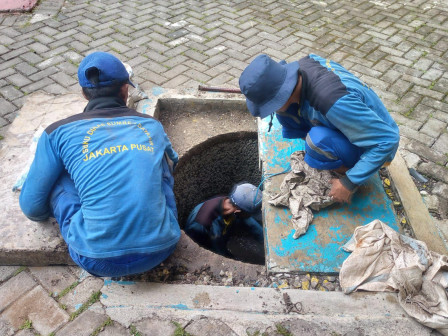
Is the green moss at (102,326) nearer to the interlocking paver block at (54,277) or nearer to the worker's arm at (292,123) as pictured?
the interlocking paver block at (54,277)

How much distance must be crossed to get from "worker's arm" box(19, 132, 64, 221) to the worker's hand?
70.2 inches

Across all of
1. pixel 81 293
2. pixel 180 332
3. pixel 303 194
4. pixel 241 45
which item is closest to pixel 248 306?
pixel 180 332

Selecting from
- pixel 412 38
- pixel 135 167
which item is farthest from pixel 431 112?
pixel 135 167

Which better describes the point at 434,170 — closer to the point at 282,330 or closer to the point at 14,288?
the point at 282,330

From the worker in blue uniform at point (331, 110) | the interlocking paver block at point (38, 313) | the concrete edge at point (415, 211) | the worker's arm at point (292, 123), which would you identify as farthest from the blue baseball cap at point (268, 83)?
the interlocking paver block at point (38, 313)

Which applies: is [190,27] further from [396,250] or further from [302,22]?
[396,250]

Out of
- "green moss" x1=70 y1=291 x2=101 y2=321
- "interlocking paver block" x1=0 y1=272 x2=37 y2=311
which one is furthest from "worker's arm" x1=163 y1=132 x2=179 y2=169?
"interlocking paver block" x1=0 y1=272 x2=37 y2=311

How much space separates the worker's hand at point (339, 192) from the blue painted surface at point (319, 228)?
14 cm

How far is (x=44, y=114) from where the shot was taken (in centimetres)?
362

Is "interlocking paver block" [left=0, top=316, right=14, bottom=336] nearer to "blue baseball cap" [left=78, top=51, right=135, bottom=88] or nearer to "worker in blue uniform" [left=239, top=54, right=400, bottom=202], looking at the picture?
"blue baseball cap" [left=78, top=51, right=135, bottom=88]

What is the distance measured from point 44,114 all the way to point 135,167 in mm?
2008

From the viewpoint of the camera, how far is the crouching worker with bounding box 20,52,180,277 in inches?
81.3

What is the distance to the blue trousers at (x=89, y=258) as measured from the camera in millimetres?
2174

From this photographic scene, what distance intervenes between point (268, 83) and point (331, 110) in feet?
1.37
